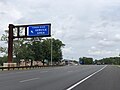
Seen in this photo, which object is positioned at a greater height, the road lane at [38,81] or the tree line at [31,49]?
the tree line at [31,49]

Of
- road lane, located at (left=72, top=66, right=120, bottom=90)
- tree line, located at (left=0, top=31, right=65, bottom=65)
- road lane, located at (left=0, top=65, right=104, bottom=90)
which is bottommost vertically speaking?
road lane, located at (left=72, top=66, right=120, bottom=90)

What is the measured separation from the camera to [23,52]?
101875mm

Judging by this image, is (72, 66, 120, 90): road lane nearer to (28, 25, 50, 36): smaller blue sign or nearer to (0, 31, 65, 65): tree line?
(28, 25, 50, 36): smaller blue sign

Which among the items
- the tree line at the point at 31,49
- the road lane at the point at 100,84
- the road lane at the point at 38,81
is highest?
the tree line at the point at 31,49

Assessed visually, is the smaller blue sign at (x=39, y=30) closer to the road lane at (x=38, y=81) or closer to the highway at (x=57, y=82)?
the road lane at (x=38, y=81)

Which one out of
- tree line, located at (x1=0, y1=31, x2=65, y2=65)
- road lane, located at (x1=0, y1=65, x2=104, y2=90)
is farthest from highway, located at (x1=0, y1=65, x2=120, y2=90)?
tree line, located at (x1=0, y1=31, x2=65, y2=65)

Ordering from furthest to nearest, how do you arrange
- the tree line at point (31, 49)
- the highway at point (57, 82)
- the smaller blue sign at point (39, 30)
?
the tree line at point (31, 49) → the smaller blue sign at point (39, 30) → the highway at point (57, 82)

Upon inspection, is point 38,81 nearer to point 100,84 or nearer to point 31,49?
point 100,84

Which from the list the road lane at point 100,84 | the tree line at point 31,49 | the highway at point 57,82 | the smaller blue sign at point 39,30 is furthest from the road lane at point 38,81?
the tree line at point 31,49

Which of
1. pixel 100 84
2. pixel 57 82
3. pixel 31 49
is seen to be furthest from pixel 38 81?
pixel 31 49

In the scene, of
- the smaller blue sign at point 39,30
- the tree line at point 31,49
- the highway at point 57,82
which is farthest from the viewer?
the tree line at point 31,49

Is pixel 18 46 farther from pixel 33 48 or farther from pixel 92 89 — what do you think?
pixel 92 89

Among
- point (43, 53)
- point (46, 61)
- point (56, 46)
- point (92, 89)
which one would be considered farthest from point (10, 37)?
point (56, 46)

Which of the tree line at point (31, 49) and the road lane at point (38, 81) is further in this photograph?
the tree line at point (31, 49)
